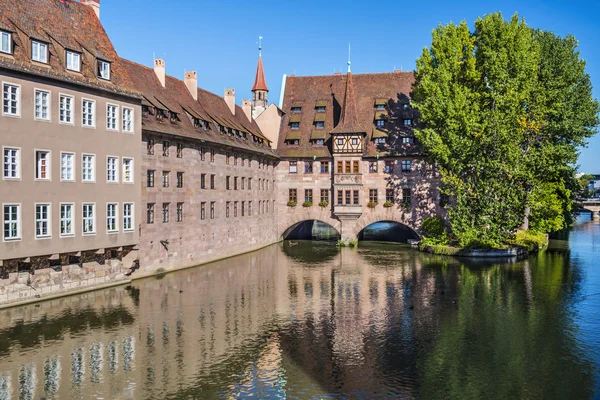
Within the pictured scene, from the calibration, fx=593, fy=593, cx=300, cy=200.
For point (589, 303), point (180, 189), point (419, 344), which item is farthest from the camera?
point (180, 189)

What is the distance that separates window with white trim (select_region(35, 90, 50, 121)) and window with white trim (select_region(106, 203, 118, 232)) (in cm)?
675

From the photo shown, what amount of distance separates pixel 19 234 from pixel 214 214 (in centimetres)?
2221

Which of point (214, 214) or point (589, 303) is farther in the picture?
point (214, 214)

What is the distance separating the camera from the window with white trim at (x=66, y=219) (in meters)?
33.1

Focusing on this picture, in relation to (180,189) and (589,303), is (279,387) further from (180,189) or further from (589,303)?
(180,189)

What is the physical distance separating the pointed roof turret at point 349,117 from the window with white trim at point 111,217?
104 ft

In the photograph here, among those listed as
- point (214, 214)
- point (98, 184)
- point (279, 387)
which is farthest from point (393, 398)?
point (214, 214)

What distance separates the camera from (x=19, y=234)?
3045cm

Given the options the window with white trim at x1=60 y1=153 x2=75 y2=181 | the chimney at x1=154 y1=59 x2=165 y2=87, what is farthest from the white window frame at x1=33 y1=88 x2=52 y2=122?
the chimney at x1=154 y1=59 x2=165 y2=87

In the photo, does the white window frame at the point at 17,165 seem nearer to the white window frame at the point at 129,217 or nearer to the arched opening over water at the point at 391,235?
the white window frame at the point at 129,217

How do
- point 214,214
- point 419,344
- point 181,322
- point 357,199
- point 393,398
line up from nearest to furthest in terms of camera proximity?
point 393,398 < point 419,344 < point 181,322 < point 214,214 < point 357,199

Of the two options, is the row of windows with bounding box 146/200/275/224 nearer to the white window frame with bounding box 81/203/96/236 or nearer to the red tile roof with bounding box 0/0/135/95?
the white window frame with bounding box 81/203/96/236

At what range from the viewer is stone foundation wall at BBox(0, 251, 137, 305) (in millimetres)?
30984

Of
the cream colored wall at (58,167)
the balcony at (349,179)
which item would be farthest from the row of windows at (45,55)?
the balcony at (349,179)
